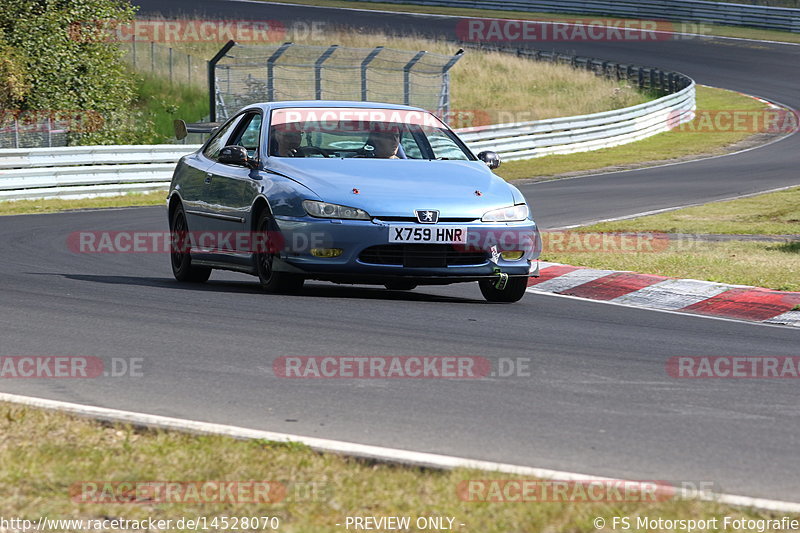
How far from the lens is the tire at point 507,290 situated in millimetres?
10352

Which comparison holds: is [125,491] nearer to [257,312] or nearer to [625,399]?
[625,399]

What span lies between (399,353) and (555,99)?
35.5m

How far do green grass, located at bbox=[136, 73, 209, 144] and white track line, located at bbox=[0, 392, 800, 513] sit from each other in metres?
30.6

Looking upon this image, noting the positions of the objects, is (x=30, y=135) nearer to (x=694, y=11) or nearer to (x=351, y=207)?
(x=351, y=207)

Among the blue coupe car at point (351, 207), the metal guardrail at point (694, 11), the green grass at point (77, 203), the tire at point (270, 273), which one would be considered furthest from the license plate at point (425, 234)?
the metal guardrail at point (694, 11)

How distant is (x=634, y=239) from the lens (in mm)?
14820

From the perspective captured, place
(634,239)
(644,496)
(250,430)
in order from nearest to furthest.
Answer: (644,496), (250,430), (634,239)

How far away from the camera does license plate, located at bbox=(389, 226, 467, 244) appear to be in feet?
31.1

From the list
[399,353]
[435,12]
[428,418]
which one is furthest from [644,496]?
[435,12]

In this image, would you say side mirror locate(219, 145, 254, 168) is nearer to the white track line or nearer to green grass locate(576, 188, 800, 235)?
the white track line

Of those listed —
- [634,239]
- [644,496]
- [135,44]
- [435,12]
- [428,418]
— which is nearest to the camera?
[644,496]

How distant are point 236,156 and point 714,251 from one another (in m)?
5.79

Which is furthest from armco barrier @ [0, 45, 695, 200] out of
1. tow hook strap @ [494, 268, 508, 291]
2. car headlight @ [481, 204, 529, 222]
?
car headlight @ [481, 204, 529, 222]

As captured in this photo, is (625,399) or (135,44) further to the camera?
(135,44)
